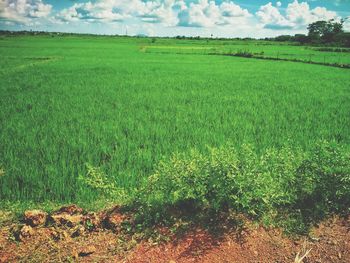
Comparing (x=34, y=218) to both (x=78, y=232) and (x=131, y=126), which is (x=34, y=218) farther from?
(x=131, y=126)

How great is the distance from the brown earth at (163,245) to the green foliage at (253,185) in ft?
0.88

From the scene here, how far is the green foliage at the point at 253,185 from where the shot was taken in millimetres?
3094

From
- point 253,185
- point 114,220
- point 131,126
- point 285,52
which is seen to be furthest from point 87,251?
point 285,52

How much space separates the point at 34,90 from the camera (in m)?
11.1

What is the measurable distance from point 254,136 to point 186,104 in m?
3.52

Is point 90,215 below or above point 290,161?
below

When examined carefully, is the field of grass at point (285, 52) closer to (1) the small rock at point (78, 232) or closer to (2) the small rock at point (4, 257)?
(1) the small rock at point (78, 232)

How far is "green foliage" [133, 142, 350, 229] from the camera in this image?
309 cm

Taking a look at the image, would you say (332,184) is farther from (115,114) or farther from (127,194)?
(115,114)

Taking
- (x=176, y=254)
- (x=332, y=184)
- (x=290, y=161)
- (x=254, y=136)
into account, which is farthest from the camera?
(x=254, y=136)

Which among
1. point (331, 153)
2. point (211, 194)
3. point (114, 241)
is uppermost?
point (331, 153)

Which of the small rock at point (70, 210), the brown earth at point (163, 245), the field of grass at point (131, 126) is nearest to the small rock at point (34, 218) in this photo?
the brown earth at point (163, 245)

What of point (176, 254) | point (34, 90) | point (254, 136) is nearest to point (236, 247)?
point (176, 254)

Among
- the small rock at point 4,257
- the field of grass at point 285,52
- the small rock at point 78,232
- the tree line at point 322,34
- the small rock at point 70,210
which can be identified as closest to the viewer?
the small rock at point 4,257
